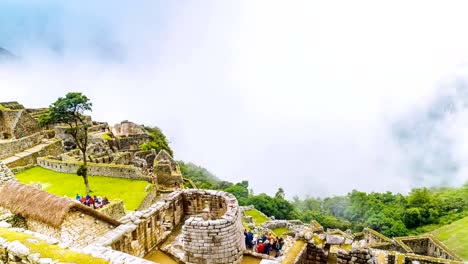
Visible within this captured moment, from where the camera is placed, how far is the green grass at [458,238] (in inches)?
1281

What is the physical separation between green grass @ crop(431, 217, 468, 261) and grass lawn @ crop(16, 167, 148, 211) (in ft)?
92.5

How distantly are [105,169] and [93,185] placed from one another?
2.78 metres

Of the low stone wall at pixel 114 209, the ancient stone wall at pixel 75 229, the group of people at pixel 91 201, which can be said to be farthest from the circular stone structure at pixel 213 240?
the group of people at pixel 91 201

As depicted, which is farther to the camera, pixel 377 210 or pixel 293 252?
pixel 377 210

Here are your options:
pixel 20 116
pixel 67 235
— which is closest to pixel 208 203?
pixel 67 235

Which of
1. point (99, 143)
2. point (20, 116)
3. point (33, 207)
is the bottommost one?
point (33, 207)

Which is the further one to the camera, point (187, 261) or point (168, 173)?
point (168, 173)

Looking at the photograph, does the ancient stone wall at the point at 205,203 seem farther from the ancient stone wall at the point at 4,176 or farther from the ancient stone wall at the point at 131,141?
the ancient stone wall at the point at 131,141

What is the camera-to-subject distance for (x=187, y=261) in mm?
8359

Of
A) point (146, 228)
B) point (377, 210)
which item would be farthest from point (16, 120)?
point (377, 210)

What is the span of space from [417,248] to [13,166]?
38.3 meters

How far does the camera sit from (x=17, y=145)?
1407 inches

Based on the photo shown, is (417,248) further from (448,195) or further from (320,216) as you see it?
(448,195)

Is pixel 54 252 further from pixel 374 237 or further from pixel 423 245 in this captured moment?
pixel 374 237
